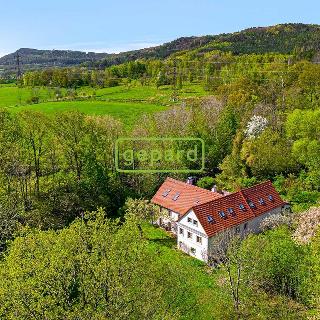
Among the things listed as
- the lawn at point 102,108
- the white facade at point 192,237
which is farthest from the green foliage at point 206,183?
the lawn at point 102,108

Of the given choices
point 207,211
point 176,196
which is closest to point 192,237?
point 207,211

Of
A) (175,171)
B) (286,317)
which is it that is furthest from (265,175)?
(286,317)

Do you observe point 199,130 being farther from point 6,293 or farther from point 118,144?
point 6,293

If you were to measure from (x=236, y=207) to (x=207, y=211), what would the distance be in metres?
4.01

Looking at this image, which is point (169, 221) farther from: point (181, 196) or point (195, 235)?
point (195, 235)

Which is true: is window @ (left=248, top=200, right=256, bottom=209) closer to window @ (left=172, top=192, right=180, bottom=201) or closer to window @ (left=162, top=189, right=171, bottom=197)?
window @ (left=172, top=192, right=180, bottom=201)

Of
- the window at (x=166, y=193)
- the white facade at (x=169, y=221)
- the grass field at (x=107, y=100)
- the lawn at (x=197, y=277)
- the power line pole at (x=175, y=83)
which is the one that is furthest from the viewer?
the power line pole at (x=175, y=83)

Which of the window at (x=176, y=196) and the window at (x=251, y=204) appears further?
the window at (x=176, y=196)

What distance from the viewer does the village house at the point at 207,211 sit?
41656 millimetres

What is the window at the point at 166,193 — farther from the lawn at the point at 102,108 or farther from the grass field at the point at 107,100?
the lawn at the point at 102,108

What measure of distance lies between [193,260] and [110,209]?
14.4m

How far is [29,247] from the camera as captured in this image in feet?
86.3

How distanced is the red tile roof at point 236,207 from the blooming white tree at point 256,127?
53.7 ft

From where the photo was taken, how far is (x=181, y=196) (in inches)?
1929
